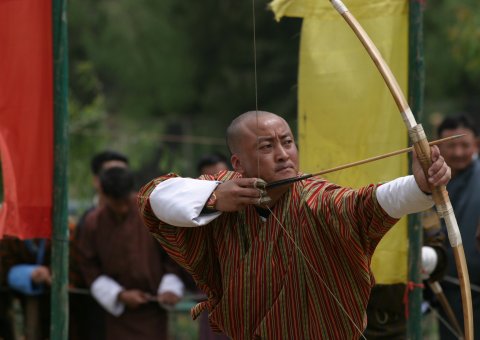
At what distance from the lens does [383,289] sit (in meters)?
5.75

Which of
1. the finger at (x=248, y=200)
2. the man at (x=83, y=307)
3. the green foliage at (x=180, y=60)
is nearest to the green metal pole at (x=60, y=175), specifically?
the finger at (x=248, y=200)

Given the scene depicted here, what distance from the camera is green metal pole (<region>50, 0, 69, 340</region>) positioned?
17.3 feet

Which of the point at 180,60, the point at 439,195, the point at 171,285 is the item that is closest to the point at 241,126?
the point at 439,195

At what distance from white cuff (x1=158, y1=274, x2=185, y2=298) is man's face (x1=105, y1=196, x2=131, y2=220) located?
526 millimetres

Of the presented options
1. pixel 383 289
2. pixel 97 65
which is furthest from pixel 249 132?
pixel 97 65

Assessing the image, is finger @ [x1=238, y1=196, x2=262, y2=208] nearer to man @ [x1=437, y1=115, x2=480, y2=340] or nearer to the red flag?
the red flag

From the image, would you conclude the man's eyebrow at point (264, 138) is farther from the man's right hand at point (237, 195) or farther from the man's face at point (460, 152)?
the man's face at point (460, 152)

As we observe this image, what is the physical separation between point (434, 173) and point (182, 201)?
1.11 m

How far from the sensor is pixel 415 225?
5.44 metres

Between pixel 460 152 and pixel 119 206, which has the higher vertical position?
pixel 460 152

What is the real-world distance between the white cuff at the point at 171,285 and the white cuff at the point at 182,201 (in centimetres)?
297

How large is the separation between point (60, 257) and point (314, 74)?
168cm

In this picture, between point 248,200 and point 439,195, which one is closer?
point 439,195

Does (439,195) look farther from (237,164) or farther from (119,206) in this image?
(119,206)
